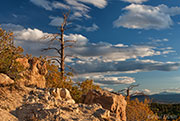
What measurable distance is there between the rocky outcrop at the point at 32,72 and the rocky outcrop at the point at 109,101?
9.27 ft

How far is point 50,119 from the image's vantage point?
7242mm

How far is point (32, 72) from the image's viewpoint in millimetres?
11391

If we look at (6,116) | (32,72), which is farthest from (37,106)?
(32,72)

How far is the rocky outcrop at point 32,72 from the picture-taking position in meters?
10.7

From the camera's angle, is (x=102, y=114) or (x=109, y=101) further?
(x=109, y=101)

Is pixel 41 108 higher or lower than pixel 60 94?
lower

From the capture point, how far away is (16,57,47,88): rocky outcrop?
10.7m

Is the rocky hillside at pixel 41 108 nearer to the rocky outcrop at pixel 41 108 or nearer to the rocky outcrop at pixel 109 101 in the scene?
the rocky outcrop at pixel 41 108

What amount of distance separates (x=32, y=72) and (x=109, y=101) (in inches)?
169

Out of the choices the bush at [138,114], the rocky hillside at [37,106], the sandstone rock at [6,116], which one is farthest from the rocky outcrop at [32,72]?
the bush at [138,114]

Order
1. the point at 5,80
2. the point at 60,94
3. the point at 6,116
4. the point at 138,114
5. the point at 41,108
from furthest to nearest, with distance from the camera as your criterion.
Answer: the point at 138,114
the point at 60,94
the point at 5,80
the point at 41,108
the point at 6,116

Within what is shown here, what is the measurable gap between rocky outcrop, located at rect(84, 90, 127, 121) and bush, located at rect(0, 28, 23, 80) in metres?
4.09

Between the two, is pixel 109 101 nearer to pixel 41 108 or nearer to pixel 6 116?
pixel 41 108

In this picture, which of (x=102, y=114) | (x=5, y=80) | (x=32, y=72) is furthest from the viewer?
(x=32, y=72)
